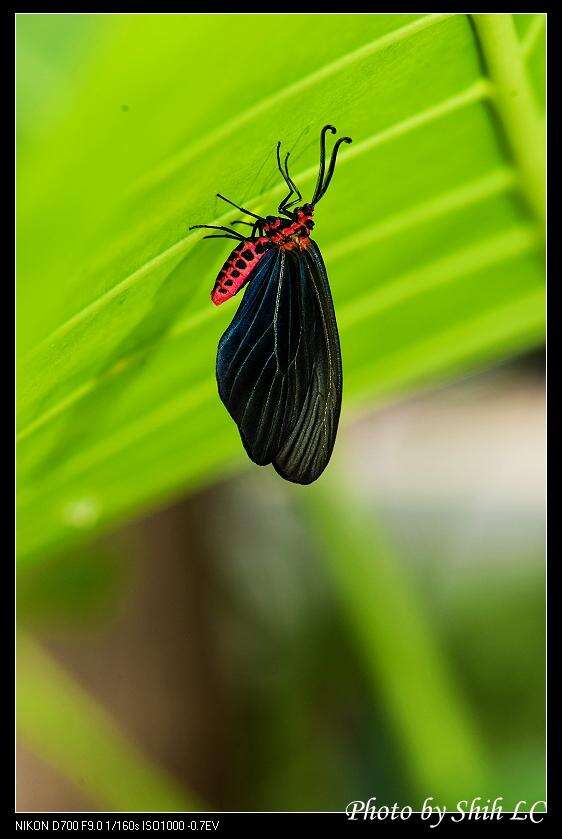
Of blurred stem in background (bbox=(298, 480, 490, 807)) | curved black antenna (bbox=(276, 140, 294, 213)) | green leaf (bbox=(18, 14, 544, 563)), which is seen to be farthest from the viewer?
blurred stem in background (bbox=(298, 480, 490, 807))

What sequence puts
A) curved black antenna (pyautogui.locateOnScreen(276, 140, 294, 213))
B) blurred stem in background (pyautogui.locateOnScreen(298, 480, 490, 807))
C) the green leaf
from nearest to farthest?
the green leaf → curved black antenna (pyautogui.locateOnScreen(276, 140, 294, 213)) → blurred stem in background (pyautogui.locateOnScreen(298, 480, 490, 807))

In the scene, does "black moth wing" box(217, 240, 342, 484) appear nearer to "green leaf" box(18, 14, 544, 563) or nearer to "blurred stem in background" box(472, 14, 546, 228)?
"green leaf" box(18, 14, 544, 563)

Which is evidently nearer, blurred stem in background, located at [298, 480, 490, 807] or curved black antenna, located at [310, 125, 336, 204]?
curved black antenna, located at [310, 125, 336, 204]

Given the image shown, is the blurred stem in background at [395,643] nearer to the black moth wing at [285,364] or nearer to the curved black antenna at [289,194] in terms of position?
the black moth wing at [285,364]

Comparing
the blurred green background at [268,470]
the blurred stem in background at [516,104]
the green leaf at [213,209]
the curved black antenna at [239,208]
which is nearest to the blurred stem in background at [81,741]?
the blurred green background at [268,470]

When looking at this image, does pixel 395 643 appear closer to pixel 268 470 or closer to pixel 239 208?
pixel 268 470

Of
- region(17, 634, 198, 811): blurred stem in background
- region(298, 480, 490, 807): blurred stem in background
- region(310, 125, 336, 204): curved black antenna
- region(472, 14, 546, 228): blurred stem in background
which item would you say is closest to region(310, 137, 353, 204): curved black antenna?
region(310, 125, 336, 204): curved black antenna

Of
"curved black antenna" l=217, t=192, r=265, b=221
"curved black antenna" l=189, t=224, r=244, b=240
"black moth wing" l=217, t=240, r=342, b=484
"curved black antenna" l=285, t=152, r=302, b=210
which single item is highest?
Answer: "curved black antenna" l=285, t=152, r=302, b=210
